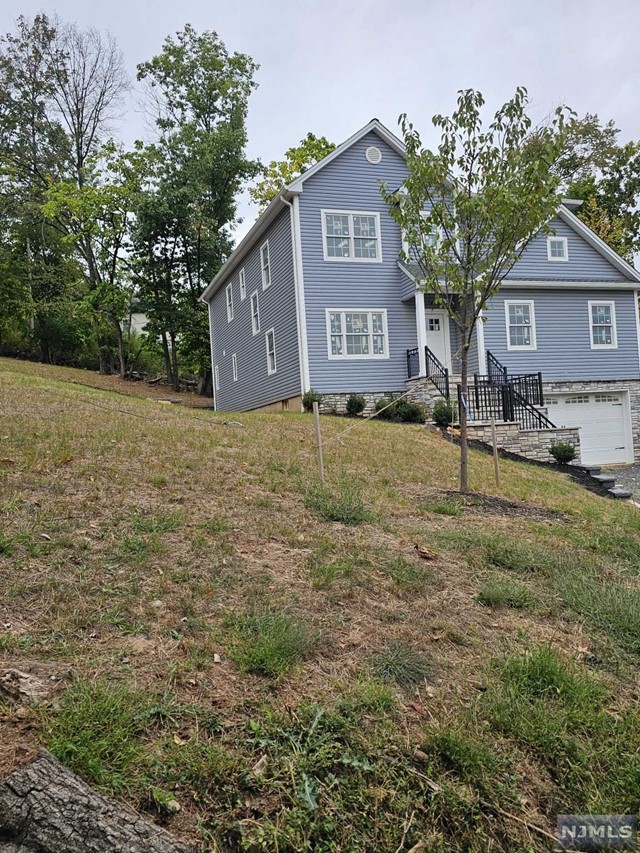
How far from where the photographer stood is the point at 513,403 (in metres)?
13.4

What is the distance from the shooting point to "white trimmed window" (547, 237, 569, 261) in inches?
705

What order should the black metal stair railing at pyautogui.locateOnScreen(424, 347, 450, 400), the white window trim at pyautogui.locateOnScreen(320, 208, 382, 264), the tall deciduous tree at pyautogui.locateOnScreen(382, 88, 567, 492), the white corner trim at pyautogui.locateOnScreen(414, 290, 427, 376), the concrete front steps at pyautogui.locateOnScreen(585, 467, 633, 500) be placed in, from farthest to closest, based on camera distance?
the white window trim at pyautogui.locateOnScreen(320, 208, 382, 264), the white corner trim at pyautogui.locateOnScreen(414, 290, 427, 376), the black metal stair railing at pyautogui.locateOnScreen(424, 347, 450, 400), the concrete front steps at pyautogui.locateOnScreen(585, 467, 633, 500), the tall deciduous tree at pyautogui.locateOnScreen(382, 88, 567, 492)

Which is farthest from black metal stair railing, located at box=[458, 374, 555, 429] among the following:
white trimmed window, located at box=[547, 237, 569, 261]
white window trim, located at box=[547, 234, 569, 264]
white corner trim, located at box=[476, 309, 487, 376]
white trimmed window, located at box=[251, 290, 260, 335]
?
white trimmed window, located at box=[251, 290, 260, 335]

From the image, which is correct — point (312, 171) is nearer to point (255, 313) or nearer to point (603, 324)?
point (255, 313)

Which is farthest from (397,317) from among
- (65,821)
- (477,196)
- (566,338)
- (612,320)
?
(65,821)

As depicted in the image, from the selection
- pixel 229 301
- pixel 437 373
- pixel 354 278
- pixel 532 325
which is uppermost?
pixel 229 301

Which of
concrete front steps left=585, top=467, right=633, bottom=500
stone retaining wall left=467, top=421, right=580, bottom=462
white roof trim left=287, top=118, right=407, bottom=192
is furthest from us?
white roof trim left=287, top=118, right=407, bottom=192

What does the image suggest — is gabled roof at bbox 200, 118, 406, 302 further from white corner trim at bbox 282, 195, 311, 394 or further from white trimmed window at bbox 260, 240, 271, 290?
white trimmed window at bbox 260, 240, 271, 290

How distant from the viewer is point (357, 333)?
1609 centimetres

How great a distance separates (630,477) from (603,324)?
6.26 metres

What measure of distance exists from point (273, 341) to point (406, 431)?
7.35 m

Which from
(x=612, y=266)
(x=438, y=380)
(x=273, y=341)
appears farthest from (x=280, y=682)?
(x=612, y=266)

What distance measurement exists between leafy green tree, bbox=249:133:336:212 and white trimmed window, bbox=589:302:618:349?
50.1 ft

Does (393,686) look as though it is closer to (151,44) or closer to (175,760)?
(175,760)
